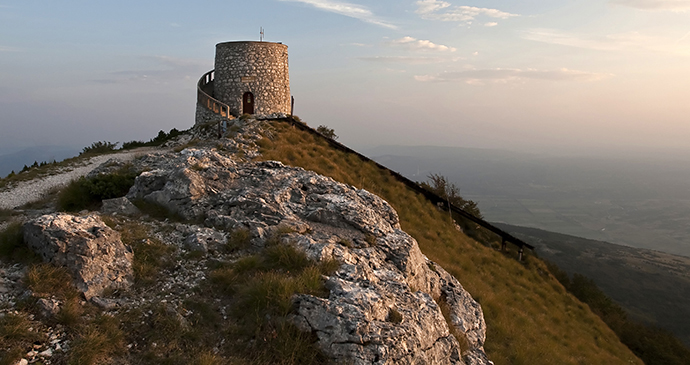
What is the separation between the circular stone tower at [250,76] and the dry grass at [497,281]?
4979 millimetres

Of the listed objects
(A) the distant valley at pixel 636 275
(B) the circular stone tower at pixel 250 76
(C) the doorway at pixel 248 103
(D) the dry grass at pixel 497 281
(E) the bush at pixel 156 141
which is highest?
(B) the circular stone tower at pixel 250 76

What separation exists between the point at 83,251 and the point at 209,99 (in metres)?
22.5

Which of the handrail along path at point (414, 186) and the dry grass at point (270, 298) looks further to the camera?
the handrail along path at point (414, 186)

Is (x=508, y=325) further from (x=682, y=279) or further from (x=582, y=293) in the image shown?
(x=682, y=279)

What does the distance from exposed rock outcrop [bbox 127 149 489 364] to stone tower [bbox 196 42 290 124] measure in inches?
624

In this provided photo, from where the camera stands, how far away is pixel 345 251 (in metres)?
7.80

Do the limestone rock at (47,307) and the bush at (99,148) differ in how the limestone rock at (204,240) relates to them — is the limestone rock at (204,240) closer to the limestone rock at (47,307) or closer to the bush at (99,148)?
the limestone rock at (47,307)

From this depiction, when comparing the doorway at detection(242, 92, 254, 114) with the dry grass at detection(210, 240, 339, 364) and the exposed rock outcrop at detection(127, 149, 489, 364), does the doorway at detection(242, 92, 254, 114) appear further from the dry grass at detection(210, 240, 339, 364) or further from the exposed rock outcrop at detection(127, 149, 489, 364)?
the dry grass at detection(210, 240, 339, 364)

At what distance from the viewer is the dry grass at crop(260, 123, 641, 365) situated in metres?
12.0

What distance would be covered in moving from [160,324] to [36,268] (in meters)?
2.36

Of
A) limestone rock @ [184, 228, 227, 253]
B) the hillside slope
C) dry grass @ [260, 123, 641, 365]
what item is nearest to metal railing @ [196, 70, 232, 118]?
dry grass @ [260, 123, 641, 365]

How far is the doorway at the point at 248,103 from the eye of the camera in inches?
1064

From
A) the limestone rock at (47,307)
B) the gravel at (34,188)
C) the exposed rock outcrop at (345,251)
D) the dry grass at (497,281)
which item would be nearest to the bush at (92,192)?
the exposed rock outcrop at (345,251)

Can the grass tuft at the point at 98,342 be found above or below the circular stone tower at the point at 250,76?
below
